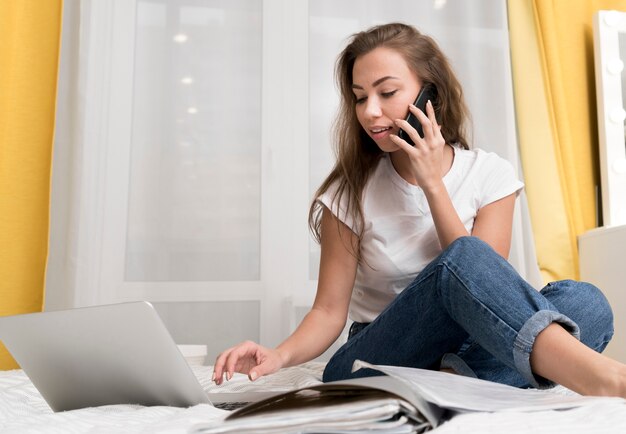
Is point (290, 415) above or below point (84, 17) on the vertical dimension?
below

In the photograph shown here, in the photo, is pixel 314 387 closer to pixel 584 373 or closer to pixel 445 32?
pixel 584 373

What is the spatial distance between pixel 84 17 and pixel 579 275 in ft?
6.11

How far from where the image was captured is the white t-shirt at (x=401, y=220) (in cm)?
136

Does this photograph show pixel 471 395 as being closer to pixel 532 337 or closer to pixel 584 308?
pixel 532 337

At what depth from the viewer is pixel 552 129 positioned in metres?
2.33

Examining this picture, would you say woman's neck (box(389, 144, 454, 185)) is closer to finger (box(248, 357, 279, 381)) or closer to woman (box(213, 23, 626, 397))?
woman (box(213, 23, 626, 397))

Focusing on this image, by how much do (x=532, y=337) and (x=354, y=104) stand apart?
829 mm

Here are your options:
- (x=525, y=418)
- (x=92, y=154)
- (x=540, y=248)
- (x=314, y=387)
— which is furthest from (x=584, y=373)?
(x=92, y=154)

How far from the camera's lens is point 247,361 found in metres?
1.05

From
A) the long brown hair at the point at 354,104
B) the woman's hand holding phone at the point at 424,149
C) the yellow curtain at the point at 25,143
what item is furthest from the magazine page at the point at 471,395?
the yellow curtain at the point at 25,143

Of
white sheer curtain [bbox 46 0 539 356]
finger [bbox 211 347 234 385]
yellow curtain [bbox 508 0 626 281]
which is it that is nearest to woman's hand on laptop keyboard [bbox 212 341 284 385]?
finger [bbox 211 347 234 385]

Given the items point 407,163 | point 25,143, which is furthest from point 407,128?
point 25,143

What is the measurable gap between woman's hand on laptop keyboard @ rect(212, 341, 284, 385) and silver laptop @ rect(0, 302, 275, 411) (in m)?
0.10

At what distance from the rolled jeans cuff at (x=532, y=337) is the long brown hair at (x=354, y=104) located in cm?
59
